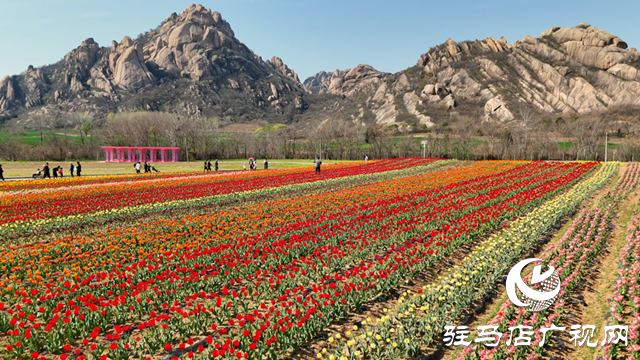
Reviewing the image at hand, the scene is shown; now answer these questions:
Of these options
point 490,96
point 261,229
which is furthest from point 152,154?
point 490,96

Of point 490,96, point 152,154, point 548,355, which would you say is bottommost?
point 548,355

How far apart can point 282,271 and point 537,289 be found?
5.93 meters

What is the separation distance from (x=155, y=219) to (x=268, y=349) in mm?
11734

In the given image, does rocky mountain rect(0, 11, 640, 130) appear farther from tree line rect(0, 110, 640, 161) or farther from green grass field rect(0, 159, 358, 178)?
green grass field rect(0, 159, 358, 178)

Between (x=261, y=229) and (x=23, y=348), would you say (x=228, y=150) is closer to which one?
(x=261, y=229)

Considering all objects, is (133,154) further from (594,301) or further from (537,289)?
(594,301)

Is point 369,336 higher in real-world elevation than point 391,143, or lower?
lower

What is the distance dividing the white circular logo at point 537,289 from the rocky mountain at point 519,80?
423 feet

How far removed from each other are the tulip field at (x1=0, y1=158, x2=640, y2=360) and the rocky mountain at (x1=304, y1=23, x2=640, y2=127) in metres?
125

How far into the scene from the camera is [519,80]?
451 feet

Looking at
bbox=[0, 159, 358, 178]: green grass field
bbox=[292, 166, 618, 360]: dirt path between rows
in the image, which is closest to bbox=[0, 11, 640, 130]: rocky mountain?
bbox=[0, 159, 358, 178]: green grass field

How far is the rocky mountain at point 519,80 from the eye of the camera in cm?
12550

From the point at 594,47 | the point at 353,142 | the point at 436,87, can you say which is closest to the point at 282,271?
the point at 353,142

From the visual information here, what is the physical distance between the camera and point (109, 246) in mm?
10398
